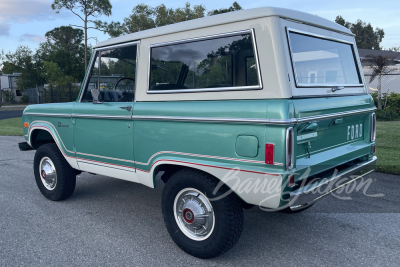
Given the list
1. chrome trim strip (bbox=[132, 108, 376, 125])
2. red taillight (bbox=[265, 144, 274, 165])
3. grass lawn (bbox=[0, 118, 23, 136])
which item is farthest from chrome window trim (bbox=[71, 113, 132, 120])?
grass lawn (bbox=[0, 118, 23, 136])

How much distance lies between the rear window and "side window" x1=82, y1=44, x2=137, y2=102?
176 centimetres

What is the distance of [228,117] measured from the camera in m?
2.85

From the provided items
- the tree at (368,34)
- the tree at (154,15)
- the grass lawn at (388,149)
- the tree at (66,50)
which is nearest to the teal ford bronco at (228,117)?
the grass lawn at (388,149)

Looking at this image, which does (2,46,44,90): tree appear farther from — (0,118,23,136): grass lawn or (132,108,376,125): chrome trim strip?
(132,108,376,125): chrome trim strip

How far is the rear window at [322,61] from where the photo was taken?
9.84 feet

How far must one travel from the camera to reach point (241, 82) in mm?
3066

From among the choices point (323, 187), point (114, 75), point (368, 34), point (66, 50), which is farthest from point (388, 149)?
point (368, 34)

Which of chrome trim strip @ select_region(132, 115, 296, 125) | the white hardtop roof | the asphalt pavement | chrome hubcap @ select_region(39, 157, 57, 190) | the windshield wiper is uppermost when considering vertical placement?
the white hardtop roof

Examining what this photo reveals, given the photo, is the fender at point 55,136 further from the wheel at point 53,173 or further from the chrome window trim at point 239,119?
the chrome window trim at point 239,119

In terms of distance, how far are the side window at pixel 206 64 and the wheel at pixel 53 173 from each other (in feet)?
6.39

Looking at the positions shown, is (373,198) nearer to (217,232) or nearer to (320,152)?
(320,152)

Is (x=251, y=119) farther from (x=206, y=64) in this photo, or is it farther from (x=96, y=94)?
(x=96, y=94)

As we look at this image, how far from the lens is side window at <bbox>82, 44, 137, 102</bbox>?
3.86m

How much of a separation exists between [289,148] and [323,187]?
66 cm
